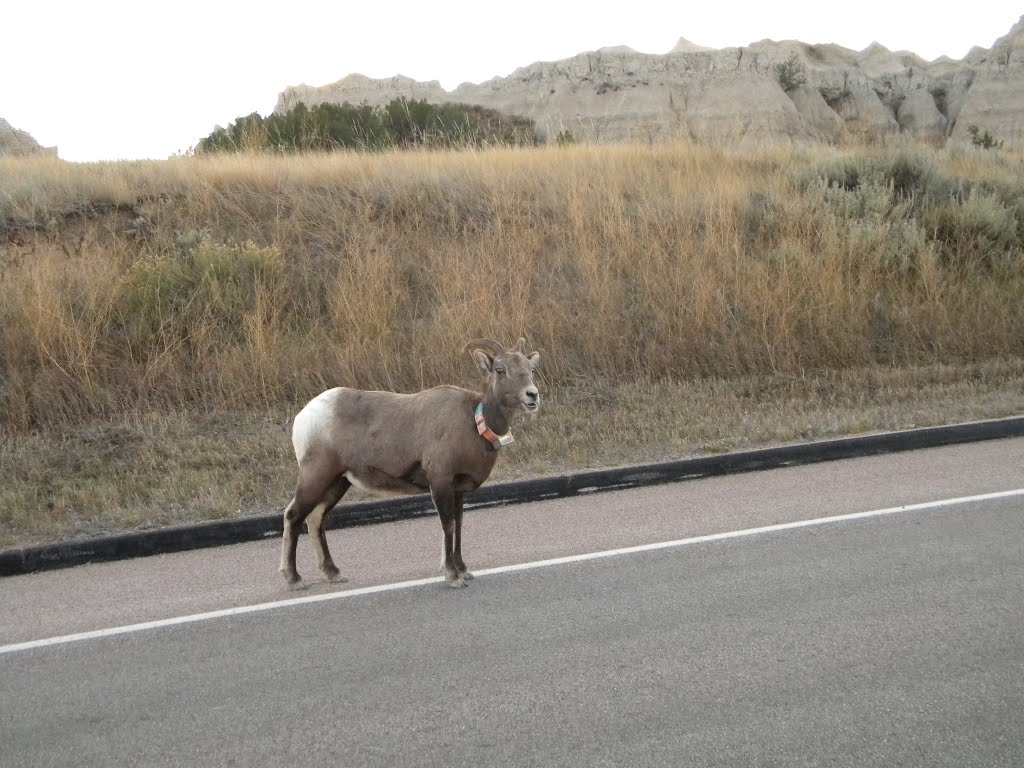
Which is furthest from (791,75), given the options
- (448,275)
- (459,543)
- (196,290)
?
(459,543)

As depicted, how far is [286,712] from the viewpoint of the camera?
16.1ft

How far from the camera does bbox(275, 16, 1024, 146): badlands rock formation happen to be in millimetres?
48625

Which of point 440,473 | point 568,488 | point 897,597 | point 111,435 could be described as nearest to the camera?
point 897,597

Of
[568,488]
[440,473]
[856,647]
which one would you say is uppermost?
[440,473]

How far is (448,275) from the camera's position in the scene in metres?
14.4

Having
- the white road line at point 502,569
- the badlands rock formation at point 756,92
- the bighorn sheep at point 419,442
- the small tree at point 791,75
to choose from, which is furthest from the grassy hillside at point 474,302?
the small tree at point 791,75

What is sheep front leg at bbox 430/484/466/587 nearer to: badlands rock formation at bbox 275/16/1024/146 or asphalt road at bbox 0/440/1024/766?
asphalt road at bbox 0/440/1024/766

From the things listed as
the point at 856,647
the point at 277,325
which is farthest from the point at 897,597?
the point at 277,325

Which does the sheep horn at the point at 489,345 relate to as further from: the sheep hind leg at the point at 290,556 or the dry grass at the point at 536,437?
the dry grass at the point at 536,437

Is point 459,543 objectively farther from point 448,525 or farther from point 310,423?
point 310,423

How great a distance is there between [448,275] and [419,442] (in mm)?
8082

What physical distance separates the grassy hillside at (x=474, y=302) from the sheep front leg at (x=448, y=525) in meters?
2.85

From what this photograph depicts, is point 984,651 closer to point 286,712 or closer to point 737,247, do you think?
point 286,712

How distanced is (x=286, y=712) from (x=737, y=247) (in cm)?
1145
